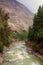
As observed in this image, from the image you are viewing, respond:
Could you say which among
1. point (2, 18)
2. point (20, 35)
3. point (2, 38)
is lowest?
point (20, 35)

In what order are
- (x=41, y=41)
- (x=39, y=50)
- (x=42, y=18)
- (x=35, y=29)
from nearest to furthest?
(x=39, y=50) → (x=41, y=41) → (x=42, y=18) → (x=35, y=29)

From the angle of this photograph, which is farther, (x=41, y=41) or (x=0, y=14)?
(x=0, y=14)

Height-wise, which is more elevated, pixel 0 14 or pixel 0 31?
pixel 0 14

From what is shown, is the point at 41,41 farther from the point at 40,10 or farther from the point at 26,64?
the point at 26,64

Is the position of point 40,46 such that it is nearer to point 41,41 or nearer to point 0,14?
point 41,41

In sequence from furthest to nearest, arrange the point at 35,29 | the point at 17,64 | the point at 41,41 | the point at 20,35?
the point at 20,35 → the point at 35,29 → the point at 41,41 → the point at 17,64

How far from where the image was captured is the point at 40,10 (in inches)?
2753

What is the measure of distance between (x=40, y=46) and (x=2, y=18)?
62.9 feet

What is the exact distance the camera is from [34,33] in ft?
242

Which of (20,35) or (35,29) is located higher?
(35,29)

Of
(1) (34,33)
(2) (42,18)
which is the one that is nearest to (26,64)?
(2) (42,18)

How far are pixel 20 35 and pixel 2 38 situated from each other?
90.8 meters

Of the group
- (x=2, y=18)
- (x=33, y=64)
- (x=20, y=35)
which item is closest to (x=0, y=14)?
(x=2, y=18)

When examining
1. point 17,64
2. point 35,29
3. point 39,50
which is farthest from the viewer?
point 35,29
